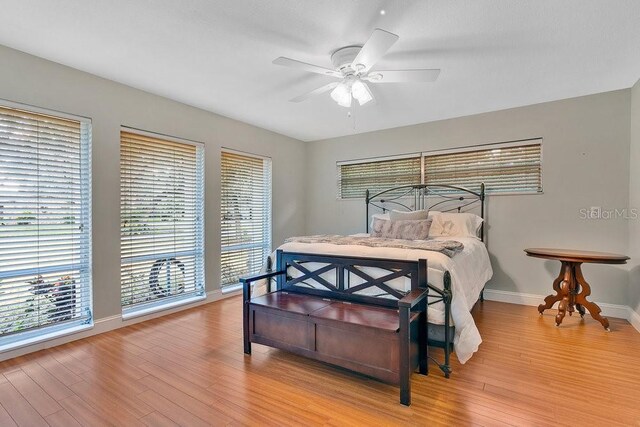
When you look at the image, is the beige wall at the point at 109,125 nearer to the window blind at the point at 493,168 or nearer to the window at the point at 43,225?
the window at the point at 43,225

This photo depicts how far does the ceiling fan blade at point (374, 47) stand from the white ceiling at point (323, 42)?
19 cm

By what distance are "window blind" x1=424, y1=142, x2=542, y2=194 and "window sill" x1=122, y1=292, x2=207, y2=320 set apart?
3.58 meters

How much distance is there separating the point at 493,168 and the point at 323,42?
2965 millimetres

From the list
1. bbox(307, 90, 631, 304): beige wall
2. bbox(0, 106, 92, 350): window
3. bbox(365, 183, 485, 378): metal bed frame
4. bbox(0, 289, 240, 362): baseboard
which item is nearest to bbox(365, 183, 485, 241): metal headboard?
bbox(365, 183, 485, 378): metal bed frame

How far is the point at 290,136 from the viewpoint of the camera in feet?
18.0

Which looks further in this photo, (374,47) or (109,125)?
(109,125)

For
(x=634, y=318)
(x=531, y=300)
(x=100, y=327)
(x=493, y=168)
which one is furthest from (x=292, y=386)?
(x=493, y=168)

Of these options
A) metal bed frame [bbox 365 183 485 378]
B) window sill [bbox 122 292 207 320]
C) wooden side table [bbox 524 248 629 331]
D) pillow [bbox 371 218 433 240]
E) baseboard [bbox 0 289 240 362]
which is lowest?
baseboard [bbox 0 289 240 362]

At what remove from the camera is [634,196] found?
3275mm

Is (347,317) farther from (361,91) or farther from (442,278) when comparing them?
(361,91)

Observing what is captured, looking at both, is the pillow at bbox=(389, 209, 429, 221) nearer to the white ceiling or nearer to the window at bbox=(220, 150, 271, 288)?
the white ceiling

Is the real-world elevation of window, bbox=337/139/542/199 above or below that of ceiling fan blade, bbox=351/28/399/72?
below

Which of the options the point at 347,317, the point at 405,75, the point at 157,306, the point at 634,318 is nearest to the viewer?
the point at 347,317

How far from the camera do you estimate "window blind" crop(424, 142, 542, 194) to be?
156 inches
